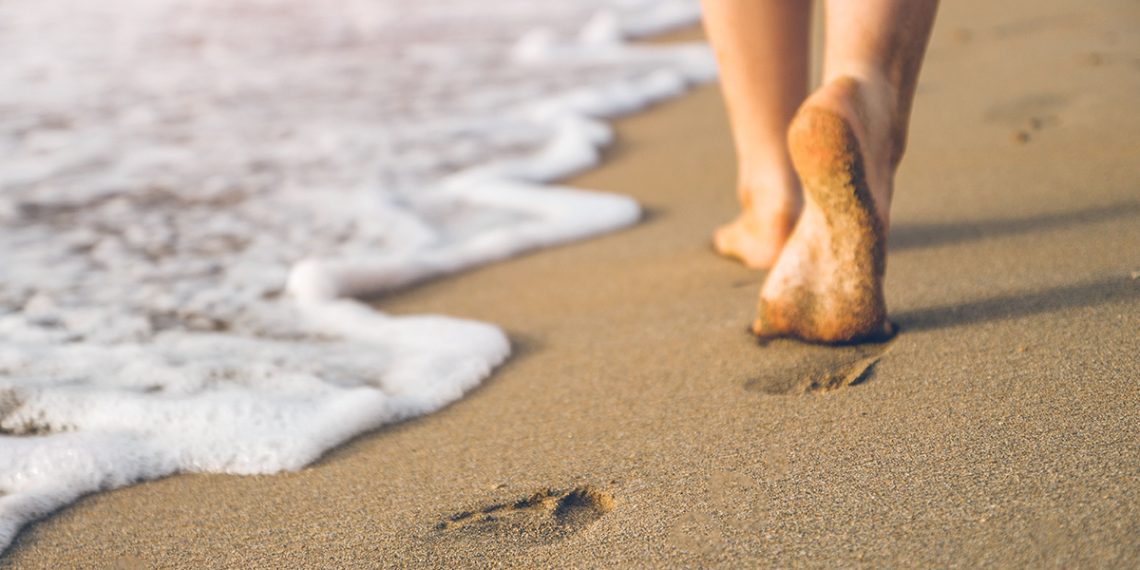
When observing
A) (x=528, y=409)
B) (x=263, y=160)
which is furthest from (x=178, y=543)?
(x=263, y=160)

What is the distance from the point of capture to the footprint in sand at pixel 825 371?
1.44 m

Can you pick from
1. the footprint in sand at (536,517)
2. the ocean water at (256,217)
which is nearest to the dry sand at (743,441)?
the footprint in sand at (536,517)

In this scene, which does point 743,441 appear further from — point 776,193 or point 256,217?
point 256,217

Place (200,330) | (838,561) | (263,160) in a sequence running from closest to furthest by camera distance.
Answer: (838,561), (200,330), (263,160)

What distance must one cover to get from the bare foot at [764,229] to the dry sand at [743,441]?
0.07 metres

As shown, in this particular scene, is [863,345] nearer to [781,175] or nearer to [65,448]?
[781,175]

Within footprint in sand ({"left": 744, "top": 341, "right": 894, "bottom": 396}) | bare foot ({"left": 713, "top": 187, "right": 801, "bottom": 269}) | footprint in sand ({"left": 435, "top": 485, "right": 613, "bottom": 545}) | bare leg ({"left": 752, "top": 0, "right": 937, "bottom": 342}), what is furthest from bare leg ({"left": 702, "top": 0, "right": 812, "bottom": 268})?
footprint in sand ({"left": 435, "top": 485, "right": 613, "bottom": 545})

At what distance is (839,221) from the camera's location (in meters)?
1.47

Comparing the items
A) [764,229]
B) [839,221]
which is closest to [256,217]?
[764,229]

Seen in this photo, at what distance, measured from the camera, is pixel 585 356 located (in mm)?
1714

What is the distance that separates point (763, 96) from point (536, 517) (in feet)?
3.40

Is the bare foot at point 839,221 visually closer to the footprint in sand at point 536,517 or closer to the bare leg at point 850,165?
the bare leg at point 850,165

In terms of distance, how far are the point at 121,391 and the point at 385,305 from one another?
58 cm

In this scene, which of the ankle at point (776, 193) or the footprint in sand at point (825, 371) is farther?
the ankle at point (776, 193)
